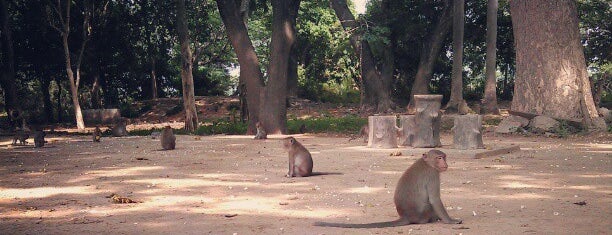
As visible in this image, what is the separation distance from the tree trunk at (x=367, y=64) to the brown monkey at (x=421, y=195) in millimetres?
21842

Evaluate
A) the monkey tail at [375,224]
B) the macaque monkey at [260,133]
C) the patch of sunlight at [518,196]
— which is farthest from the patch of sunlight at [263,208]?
the macaque monkey at [260,133]

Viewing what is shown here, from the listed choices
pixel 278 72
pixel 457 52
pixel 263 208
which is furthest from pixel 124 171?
pixel 457 52

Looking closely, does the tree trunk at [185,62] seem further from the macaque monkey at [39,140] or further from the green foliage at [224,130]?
the macaque monkey at [39,140]

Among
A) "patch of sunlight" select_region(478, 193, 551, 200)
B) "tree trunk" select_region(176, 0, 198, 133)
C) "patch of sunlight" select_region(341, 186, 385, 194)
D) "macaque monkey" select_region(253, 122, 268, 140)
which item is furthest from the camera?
"tree trunk" select_region(176, 0, 198, 133)

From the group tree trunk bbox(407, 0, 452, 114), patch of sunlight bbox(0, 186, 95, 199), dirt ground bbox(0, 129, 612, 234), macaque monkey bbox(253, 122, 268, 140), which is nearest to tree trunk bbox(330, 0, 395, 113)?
tree trunk bbox(407, 0, 452, 114)

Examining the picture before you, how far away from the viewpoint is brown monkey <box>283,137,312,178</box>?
32.9 ft

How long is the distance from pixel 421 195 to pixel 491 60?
926 inches

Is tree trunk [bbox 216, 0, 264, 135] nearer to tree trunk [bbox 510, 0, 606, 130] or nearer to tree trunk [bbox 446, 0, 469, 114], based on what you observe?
tree trunk [bbox 510, 0, 606, 130]

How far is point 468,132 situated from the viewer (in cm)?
1428

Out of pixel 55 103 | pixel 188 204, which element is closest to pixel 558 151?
pixel 188 204

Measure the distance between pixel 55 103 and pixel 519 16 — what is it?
3207 cm

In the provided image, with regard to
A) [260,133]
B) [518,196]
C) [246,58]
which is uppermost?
[246,58]

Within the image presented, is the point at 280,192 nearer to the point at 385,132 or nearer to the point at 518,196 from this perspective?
the point at 518,196

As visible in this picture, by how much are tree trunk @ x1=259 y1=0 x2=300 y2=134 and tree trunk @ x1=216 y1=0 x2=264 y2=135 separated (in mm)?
440
